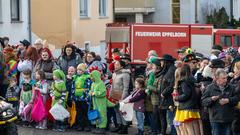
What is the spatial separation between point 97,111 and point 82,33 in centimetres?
2027

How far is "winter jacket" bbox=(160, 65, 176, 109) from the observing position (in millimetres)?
14789

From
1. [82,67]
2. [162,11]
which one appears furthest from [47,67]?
[162,11]

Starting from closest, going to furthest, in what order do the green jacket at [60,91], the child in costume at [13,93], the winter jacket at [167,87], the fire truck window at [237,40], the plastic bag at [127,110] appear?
the winter jacket at [167,87] → the plastic bag at [127,110] → the child in costume at [13,93] → the green jacket at [60,91] → the fire truck window at [237,40]

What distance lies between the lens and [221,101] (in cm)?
1253

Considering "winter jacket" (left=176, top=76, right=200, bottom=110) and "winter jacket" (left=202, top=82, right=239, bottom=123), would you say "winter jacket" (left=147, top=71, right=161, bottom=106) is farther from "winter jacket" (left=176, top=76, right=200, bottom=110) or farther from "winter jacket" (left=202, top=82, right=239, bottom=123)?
"winter jacket" (left=202, top=82, right=239, bottom=123)

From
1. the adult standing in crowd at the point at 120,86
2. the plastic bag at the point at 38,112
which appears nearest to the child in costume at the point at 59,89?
the plastic bag at the point at 38,112

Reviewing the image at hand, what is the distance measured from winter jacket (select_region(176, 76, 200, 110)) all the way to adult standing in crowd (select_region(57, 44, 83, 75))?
449cm

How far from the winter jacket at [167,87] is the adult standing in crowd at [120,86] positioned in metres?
1.45

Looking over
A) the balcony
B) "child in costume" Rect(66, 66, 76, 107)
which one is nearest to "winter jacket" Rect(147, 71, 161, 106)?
"child in costume" Rect(66, 66, 76, 107)

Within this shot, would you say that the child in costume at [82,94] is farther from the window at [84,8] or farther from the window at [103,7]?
the window at [103,7]

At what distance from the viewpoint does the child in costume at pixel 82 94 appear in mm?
16453

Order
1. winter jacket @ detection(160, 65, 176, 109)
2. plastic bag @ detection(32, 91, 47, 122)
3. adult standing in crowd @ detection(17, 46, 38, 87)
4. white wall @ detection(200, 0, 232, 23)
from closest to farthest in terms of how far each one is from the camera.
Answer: winter jacket @ detection(160, 65, 176, 109) < plastic bag @ detection(32, 91, 47, 122) < adult standing in crowd @ detection(17, 46, 38, 87) < white wall @ detection(200, 0, 232, 23)

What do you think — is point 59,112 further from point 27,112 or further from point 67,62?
point 67,62

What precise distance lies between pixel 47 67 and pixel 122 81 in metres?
2.02
